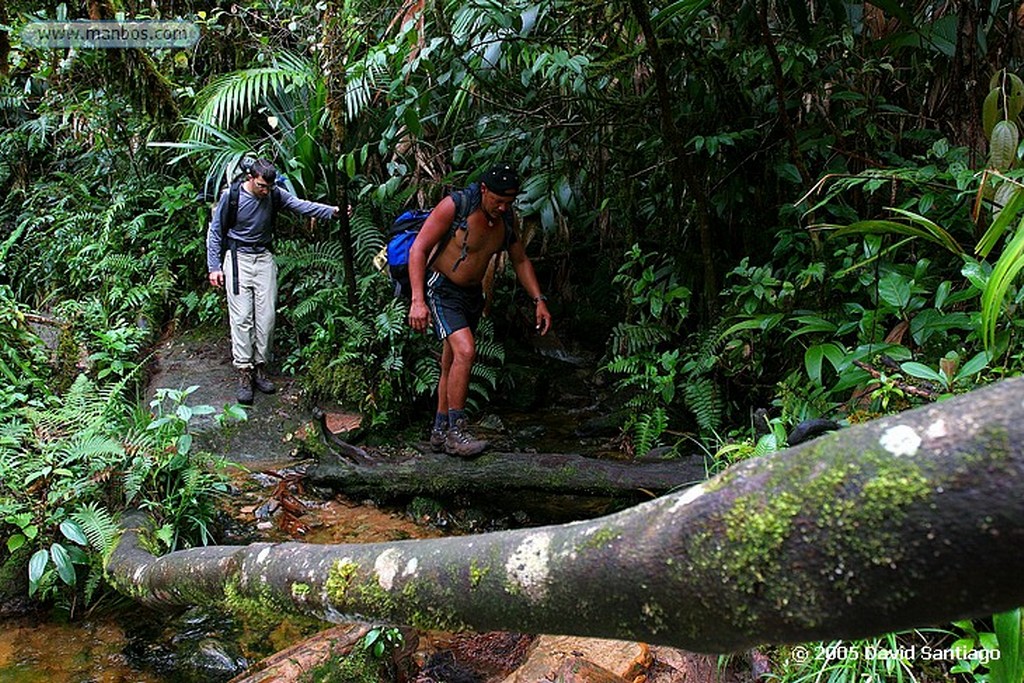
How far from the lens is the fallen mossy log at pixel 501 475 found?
4195 millimetres

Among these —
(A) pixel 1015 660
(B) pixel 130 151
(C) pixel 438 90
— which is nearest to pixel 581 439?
(C) pixel 438 90

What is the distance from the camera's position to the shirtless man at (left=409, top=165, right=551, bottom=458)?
4766mm

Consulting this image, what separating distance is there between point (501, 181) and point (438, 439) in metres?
1.90

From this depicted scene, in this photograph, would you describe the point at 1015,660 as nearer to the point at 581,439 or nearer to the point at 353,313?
the point at 581,439

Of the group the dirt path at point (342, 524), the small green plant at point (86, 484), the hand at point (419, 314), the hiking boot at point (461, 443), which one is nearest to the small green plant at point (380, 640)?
the dirt path at point (342, 524)

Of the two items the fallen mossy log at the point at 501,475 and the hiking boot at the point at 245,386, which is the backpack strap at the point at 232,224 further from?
the fallen mossy log at the point at 501,475

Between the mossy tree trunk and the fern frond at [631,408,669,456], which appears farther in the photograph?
the fern frond at [631,408,669,456]

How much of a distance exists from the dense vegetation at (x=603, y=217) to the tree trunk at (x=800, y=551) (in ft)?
4.71

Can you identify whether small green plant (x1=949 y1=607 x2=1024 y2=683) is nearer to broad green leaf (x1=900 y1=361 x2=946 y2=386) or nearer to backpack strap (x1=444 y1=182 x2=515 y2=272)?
broad green leaf (x1=900 y1=361 x2=946 y2=386)

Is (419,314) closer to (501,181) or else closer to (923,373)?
(501,181)

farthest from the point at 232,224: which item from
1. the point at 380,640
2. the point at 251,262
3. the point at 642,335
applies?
the point at 380,640

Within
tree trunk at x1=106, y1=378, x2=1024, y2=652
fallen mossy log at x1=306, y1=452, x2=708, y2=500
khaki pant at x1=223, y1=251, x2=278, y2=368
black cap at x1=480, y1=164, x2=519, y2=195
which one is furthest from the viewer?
khaki pant at x1=223, y1=251, x2=278, y2=368

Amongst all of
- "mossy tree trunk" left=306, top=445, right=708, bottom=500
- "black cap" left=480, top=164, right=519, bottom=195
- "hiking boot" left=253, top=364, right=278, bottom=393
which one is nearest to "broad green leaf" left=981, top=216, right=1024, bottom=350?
"mossy tree trunk" left=306, top=445, right=708, bottom=500

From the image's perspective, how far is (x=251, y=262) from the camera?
20.9ft
